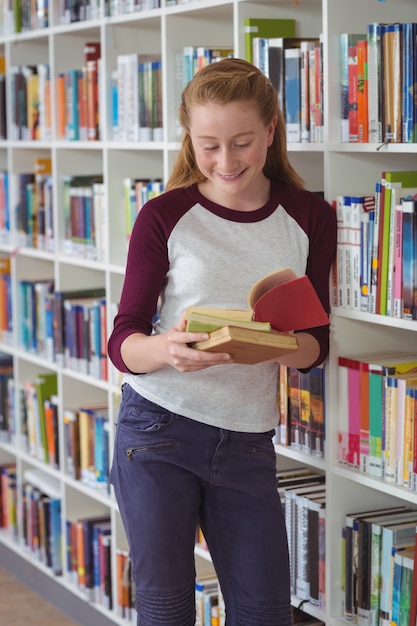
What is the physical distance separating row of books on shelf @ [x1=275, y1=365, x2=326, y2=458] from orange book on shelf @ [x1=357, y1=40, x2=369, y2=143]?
1.72ft

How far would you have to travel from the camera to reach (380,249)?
220cm

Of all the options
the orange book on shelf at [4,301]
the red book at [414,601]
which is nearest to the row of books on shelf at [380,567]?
the red book at [414,601]

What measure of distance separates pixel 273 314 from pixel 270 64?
0.84 metres

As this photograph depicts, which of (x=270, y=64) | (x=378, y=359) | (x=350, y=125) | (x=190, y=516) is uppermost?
(x=270, y=64)

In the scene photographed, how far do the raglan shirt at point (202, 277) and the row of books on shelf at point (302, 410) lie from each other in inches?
10.8

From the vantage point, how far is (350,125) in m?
2.28

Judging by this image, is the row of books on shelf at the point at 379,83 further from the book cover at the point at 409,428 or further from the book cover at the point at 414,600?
the book cover at the point at 414,600

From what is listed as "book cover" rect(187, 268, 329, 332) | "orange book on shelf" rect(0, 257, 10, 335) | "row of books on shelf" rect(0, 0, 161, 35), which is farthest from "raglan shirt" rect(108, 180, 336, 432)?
"orange book on shelf" rect(0, 257, 10, 335)

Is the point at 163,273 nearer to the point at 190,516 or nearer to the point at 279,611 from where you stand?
the point at 190,516

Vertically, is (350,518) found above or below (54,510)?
above

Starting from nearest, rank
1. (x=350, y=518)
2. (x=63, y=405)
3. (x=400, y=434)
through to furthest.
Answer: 1. (x=400, y=434)
2. (x=350, y=518)
3. (x=63, y=405)

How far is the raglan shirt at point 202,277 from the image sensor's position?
2078 millimetres

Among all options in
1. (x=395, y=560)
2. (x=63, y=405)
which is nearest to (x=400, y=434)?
(x=395, y=560)

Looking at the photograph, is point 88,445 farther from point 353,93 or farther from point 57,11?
point 353,93
